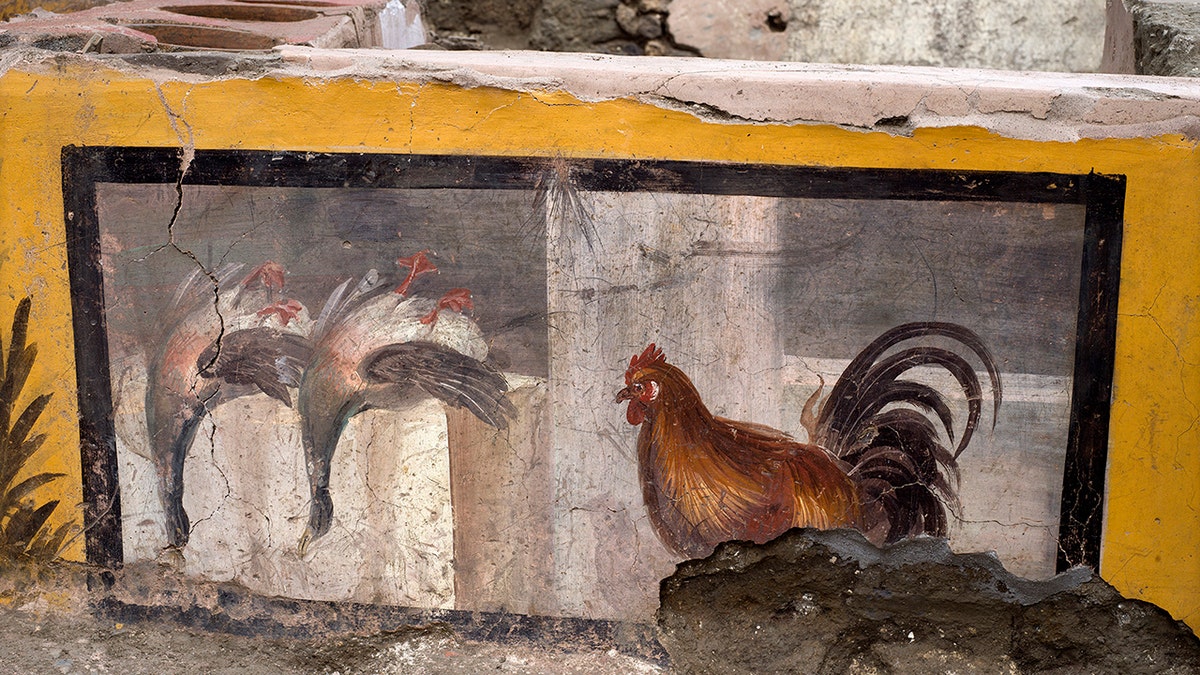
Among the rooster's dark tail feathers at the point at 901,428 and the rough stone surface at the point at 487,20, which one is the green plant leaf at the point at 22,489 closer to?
the rooster's dark tail feathers at the point at 901,428

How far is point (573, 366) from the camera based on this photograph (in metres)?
2.15

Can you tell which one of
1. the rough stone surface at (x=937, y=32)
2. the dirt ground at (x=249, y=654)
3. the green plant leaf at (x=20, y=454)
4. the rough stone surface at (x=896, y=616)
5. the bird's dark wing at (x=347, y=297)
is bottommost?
the dirt ground at (x=249, y=654)

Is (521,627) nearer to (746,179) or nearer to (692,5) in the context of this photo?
(746,179)

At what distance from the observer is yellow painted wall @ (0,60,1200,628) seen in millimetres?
1986

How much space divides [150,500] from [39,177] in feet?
2.42

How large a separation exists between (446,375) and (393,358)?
4.7 inches

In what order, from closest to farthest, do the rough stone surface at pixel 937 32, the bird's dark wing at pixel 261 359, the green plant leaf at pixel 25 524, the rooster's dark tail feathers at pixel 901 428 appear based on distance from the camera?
1. the rooster's dark tail feathers at pixel 901 428
2. the bird's dark wing at pixel 261 359
3. the green plant leaf at pixel 25 524
4. the rough stone surface at pixel 937 32

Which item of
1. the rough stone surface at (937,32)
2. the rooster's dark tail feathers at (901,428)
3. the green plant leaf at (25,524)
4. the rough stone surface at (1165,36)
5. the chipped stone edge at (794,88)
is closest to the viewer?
the chipped stone edge at (794,88)

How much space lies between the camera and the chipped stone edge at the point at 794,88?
196cm

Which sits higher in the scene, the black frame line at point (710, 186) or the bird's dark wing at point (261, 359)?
the black frame line at point (710, 186)

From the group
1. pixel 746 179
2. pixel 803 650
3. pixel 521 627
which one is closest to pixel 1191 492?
pixel 803 650

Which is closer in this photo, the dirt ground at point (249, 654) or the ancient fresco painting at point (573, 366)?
the ancient fresco painting at point (573, 366)

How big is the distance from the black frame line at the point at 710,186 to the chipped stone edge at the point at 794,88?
Answer: 0.33 ft

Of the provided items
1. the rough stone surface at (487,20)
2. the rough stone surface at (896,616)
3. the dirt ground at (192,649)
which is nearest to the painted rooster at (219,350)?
the dirt ground at (192,649)
